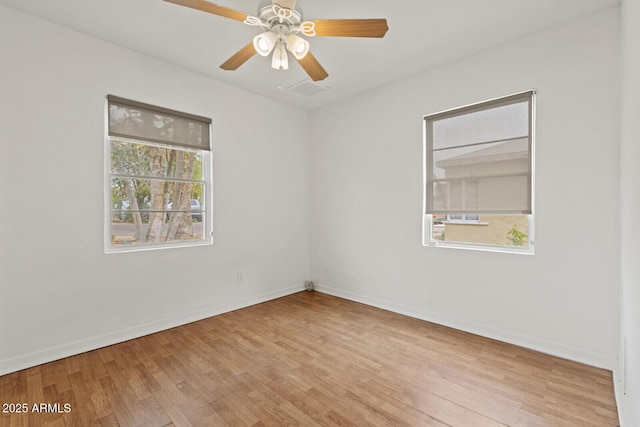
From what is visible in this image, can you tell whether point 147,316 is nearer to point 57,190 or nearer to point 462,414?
point 57,190

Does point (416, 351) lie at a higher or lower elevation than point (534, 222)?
lower

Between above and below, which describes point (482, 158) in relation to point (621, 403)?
above

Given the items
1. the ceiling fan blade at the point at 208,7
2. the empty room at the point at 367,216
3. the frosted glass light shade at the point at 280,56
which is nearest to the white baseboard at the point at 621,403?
the empty room at the point at 367,216

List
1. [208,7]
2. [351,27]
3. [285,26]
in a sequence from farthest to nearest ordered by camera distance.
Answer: [285,26] → [351,27] → [208,7]

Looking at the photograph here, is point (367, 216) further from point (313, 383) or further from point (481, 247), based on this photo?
point (313, 383)

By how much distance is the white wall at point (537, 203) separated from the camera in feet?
7.39

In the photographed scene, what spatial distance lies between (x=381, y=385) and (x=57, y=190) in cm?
295

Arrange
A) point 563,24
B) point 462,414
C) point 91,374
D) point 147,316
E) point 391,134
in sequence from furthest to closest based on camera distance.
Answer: point 391,134 → point 147,316 → point 563,24 → point 91,374 → point 462,414

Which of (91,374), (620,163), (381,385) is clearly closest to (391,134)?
(620,163)

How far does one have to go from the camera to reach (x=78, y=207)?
2533 mm

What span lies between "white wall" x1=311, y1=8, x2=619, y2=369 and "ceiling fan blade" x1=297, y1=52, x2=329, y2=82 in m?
1.34

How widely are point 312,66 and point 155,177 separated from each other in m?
1.93

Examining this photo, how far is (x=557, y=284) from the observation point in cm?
244

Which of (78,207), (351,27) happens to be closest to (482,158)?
(351,27)
